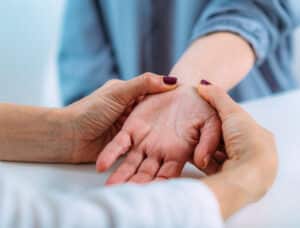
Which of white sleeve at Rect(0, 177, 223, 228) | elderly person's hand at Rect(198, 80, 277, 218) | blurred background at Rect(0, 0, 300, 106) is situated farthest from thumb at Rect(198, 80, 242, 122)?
blurred background at Rect(0, 0, 300, 106)

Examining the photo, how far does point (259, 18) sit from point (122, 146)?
432mm

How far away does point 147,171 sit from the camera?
25.7 inches

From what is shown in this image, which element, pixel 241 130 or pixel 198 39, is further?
pixel 198 39

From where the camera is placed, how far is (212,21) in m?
0.97

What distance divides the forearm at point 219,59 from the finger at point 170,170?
25cm

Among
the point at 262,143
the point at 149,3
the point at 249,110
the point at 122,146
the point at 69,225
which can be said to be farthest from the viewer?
the point at 149,3

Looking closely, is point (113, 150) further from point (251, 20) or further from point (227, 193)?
point (251, 20)

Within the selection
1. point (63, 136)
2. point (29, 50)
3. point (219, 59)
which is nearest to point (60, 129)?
point (63, 136)

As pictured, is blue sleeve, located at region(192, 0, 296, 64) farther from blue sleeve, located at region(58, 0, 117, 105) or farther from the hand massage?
blue sleeve, located at region(58, 0, 117, 105)

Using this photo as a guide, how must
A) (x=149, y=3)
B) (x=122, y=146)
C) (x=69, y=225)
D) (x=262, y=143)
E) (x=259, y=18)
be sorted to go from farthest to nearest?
(x=149, y=3)
(x=259, y=18)
(x=122, y=146)
(x=262, y=143)
(x=69, y=225)

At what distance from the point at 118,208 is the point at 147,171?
21 cm

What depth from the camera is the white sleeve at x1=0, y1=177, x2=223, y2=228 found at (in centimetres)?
44

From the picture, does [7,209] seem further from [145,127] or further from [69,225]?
[145,127]

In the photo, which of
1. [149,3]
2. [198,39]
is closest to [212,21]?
[198,39]
